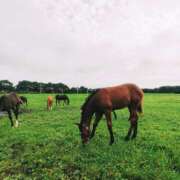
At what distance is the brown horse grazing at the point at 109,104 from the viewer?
20.0 ft

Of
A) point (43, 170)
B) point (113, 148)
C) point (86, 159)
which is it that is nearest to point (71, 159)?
point (86, 159)

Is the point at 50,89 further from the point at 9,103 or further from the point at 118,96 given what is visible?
the point at 118,96

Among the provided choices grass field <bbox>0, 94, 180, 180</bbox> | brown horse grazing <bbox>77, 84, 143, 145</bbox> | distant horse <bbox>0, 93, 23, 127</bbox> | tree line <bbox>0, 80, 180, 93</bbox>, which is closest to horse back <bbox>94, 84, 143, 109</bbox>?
brown horse grazing <bbox>77, 84, 143, 145</bbox>

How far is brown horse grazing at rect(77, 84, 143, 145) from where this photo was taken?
20.0 feet

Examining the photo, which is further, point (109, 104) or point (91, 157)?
point (109, 104)

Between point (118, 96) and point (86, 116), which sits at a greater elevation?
point (118, 96)

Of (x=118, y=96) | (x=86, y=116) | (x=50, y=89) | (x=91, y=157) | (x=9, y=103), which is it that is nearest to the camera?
(x=91, y=157)

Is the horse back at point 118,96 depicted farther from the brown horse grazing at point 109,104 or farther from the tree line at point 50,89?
the tree line at point 50,89

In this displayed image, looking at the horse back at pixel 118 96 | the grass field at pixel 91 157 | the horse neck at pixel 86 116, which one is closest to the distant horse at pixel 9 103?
the grass field at pixel 91 157

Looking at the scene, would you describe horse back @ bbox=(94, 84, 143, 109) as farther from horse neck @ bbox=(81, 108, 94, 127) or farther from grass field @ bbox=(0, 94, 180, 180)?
grass field @ bbox=(0, 94, 180, 180)

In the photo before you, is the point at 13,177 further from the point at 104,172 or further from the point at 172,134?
the point at 172,134

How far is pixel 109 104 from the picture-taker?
244 inches

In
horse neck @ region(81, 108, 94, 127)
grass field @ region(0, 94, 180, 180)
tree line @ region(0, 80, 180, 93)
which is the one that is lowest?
grass field @ region(0, 94, 180, 180)

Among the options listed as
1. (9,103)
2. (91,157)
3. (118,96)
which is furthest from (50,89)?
(91,157)
